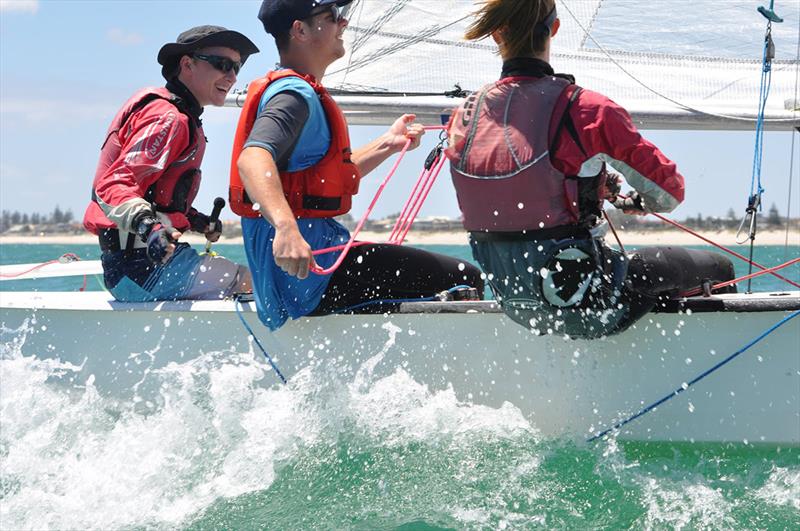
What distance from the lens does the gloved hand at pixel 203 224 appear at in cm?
345

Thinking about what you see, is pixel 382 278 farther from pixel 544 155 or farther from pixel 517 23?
pixel 517 23

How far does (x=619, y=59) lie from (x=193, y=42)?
2144 millimetres

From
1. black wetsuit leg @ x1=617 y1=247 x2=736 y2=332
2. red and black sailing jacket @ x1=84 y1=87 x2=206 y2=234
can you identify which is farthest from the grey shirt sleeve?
black wetsuit leg @ x1=617 y1=247 x2=736 y2=332

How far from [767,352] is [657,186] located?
25.8 inches

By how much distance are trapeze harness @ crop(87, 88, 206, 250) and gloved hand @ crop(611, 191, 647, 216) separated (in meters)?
1.56

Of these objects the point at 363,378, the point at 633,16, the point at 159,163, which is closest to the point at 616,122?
the point at 363,378

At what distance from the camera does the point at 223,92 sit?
337 centimetres

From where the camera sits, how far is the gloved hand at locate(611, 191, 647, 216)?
8.30 feet

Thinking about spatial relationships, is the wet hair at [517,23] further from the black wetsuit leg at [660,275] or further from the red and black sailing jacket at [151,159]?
the red and black sailing jacket at [151,159]

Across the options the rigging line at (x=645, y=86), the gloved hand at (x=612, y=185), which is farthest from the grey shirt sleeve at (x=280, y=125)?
the rigging line at (x=645, y=86)

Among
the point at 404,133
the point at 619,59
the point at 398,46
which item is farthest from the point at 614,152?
the point at 398,46

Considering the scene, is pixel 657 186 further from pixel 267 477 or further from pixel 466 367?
pixel 267 477

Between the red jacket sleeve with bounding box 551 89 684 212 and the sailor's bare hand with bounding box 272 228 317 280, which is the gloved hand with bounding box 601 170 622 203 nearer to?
the red jacket sleeve with bounding box 551 89 684 212

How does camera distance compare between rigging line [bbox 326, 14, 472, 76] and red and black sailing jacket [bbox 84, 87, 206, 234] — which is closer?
red and black sailing jacket [bbox 84, 87, 206, 234]
